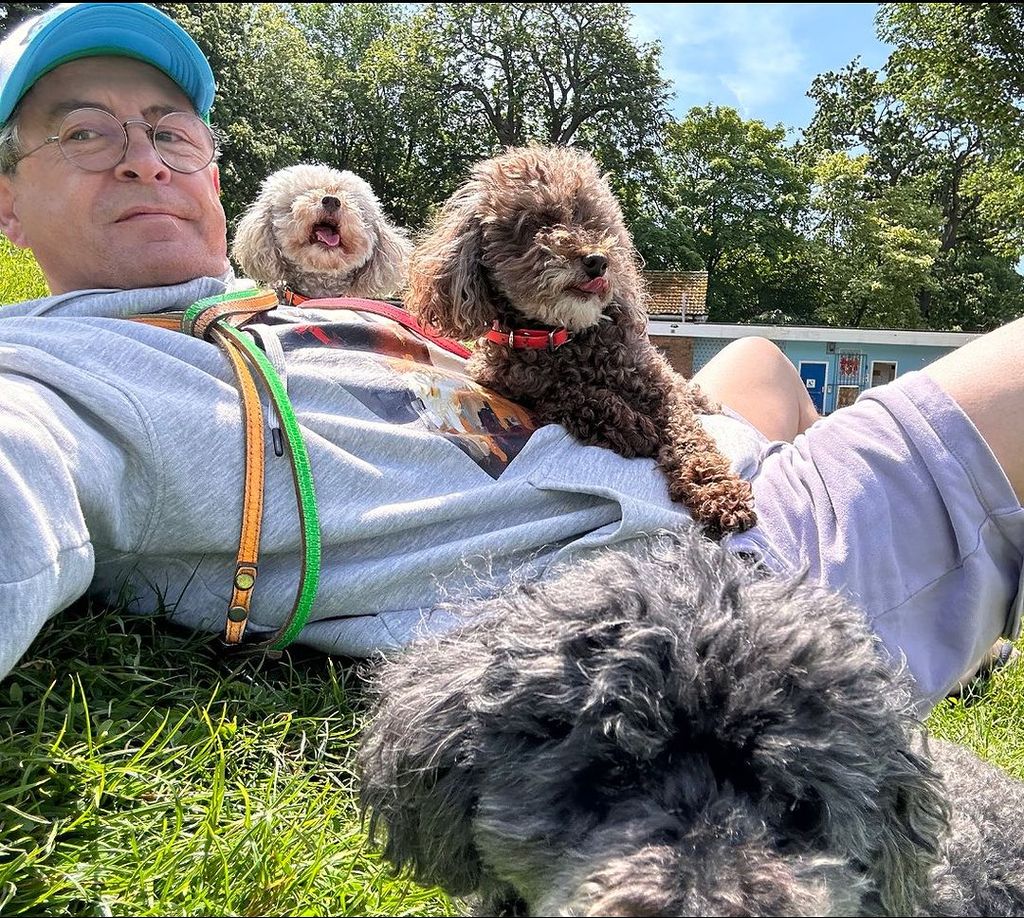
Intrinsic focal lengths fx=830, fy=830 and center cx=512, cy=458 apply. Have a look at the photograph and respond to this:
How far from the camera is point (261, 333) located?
2348mm

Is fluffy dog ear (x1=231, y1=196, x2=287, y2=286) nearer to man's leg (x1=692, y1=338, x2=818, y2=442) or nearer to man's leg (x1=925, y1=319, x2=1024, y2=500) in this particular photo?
man's leg (x1=692, y1=338, x2=818, y2=442)

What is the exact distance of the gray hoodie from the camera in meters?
1.85

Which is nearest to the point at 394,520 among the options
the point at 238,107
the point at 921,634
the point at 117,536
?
the point at 117,536

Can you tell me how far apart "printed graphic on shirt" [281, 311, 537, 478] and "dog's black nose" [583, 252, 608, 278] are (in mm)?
619

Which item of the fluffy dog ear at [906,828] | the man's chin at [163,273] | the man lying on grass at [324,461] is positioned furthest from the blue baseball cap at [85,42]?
the fluffy dog ear at [906,828]

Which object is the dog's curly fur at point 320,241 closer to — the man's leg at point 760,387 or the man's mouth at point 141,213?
the man's leg at point 760,387

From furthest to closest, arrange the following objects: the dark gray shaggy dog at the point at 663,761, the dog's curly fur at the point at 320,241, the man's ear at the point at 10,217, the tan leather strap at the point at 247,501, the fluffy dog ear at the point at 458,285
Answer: the dog's curly fur at the point at 320,241, the fluffy dog ear at the point at 458,285, the man's ear at the point at 10,217, the tan leather strap at the point at 247,501, the dark gray shaggy dog at the point at 663,761

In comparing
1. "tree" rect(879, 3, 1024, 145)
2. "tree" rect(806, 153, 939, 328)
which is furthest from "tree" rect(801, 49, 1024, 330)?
"tree" rect(879, 3, 1024, 145)

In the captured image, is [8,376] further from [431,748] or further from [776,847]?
[776,847]

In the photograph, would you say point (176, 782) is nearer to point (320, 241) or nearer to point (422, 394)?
point (422, 394)

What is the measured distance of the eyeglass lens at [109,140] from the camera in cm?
258

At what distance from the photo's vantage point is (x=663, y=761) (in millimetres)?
1184

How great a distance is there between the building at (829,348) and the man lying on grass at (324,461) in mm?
22939

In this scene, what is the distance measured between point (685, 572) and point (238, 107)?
1354 inches
